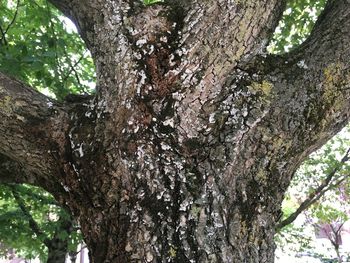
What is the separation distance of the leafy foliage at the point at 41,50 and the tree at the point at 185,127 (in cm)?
178

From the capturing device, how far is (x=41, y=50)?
3902 millimetres

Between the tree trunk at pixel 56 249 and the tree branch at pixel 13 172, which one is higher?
the tree trunk at pixel 56 249

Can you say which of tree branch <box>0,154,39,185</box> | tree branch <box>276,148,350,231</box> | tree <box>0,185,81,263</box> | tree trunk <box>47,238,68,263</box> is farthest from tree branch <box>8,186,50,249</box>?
tree branch <box>276,148,350,231</box>

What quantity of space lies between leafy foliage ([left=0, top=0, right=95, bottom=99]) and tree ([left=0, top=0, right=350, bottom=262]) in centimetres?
178

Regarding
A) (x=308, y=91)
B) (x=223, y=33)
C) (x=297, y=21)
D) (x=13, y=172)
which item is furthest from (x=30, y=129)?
(x=297, y=21)

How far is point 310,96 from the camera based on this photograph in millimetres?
1863

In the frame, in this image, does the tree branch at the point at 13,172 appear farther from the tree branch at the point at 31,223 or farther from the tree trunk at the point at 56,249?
Answer: the tree trunk at the point at 56,249

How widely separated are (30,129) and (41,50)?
2.19 metres

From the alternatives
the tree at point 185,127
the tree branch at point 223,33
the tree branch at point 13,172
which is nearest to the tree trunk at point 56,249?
the tree branch at point 13,172

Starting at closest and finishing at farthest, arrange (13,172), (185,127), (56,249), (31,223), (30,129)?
(185,127)
(30,129)
(13,172)
(31,223)
(56,249)

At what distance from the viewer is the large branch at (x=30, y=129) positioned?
1.93 m

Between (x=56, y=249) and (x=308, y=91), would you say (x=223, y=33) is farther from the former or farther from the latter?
(x=56, y=249)

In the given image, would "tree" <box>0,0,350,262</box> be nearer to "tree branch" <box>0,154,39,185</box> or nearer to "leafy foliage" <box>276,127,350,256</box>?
"tree branch" <box>0,154,39,185</box>

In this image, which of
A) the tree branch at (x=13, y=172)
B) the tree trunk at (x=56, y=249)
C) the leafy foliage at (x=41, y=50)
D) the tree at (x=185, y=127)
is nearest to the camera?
the tree at (x=185, y=127)
